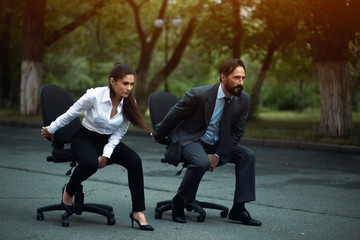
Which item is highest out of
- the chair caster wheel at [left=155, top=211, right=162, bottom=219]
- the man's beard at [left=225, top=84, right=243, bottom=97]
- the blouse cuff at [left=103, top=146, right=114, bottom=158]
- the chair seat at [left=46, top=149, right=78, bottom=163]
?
the man's beard at [left=225, top=84, right=243, bottom=97]

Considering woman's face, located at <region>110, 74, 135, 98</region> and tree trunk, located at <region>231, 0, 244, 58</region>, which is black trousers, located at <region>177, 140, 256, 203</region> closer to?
woman's face, located at <region>110, 74, 135, 98</region>

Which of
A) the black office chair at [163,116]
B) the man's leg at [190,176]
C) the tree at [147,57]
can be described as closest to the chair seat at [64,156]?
the black office chair at [163,116]

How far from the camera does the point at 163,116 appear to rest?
6332 mm

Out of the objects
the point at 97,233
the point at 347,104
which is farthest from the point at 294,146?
the point at 97,233

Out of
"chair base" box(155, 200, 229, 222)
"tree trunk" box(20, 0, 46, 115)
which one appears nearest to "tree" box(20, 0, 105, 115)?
"tree trunk" box(20, 0, 46, 115)

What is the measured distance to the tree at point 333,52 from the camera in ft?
48.1

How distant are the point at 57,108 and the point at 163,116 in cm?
111

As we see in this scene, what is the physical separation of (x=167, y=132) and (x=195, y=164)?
18.7 inches

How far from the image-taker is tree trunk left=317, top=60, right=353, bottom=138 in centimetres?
1532

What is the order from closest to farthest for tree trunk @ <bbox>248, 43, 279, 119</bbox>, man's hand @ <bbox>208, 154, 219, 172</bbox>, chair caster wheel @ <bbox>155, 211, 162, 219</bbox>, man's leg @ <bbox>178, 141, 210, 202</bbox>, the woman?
the woman < man's leg @ <bbox>178, 141, 210, 202</bbox> < man's hand @ <bbox>208, 154, 219, 172</bbox> < chair caster wheel @ <bbox>155, 211, 162, 219</bbox> < tree trunk @ <bbox>248, 43, 279, 119</bbox>

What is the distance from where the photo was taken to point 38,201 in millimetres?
6664

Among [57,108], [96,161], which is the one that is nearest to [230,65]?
[96,161]

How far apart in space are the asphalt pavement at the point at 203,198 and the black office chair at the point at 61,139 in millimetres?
107

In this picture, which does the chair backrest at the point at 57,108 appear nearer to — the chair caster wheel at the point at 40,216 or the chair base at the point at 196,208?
the chair caster wheel at the point at 40,216
